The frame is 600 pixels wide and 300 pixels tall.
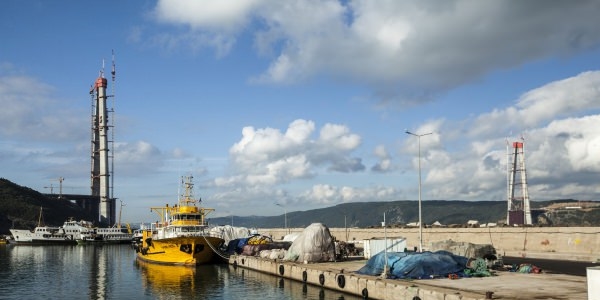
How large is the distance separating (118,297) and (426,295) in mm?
28218

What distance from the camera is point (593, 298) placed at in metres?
23.1

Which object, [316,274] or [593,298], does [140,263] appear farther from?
[593,298]

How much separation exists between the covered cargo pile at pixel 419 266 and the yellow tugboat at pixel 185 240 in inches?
1266

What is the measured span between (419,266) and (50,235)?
142548 millimetres

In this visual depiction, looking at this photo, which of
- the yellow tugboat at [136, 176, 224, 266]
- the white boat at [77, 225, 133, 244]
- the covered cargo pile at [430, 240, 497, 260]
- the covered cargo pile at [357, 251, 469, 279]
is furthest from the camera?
the white boat at [77, 225, 133, 244]

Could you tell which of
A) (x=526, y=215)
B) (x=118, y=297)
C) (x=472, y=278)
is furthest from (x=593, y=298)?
(x=526, y=215)

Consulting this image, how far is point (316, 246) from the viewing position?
54.3m

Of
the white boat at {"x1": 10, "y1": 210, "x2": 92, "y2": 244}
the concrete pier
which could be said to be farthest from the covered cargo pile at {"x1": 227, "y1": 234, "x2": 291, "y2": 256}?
the white boat at {"x1": 10, "y1": 210, "x2": 92, "y2": 244}

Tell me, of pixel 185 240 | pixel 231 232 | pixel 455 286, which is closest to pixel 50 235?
pixel 231 232

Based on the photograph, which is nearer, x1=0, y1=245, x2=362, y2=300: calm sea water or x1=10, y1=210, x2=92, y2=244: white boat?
x1=0, y1=245, x2=362, y2=300: calm sea water

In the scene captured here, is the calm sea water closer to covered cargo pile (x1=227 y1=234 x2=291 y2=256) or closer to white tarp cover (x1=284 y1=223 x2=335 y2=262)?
white tarp cover (x1=284 y1=223 x2=335 y2=262)

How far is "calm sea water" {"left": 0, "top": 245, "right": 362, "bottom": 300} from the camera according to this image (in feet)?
145

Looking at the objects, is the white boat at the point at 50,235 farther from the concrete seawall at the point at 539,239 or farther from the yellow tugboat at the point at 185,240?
the concrete seawall at the point at 539,239

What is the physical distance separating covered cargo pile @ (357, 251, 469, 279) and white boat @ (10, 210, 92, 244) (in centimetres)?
13641
